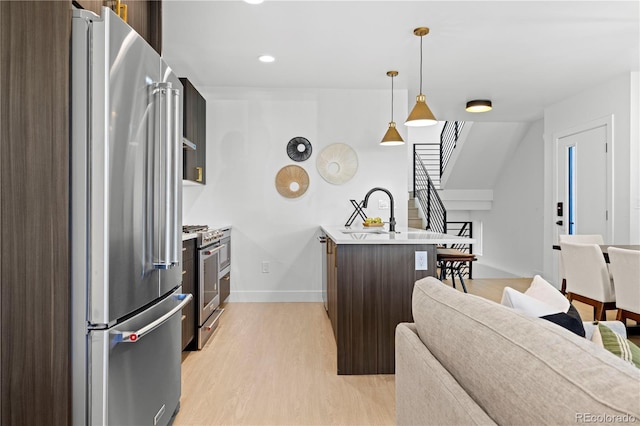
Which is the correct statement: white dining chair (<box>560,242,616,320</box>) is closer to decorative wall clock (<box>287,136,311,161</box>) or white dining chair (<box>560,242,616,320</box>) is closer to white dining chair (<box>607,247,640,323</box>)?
white dining chair (<box>607,247,640,323</box>)

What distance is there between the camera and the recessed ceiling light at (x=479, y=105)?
18.6ft

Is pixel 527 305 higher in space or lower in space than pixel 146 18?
lower

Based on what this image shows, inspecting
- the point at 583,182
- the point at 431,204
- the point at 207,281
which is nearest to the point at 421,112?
the point at 207,281

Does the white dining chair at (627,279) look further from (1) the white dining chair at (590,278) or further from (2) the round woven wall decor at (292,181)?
(2) the round woven wall decor at (292,181)

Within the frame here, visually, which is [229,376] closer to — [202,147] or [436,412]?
[436,412]

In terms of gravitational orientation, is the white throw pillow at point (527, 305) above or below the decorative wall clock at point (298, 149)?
below

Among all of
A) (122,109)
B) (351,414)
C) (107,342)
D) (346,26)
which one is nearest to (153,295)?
(107,342)

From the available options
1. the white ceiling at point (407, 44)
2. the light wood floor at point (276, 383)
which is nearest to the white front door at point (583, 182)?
the white ceiling at point (407, 44)

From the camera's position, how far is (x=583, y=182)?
542cm

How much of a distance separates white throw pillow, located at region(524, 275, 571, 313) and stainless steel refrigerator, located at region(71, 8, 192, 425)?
4.75 feet

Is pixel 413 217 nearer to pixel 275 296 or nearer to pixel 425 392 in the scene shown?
pixel 275 296

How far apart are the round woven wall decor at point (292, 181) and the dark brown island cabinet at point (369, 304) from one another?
7.91 ft

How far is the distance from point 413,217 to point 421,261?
5343mm

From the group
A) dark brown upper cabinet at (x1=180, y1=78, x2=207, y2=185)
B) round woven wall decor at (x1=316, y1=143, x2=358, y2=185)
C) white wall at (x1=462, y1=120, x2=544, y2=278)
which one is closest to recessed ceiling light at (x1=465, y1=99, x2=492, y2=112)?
round woven wall decor at (x1=316, y1=143, x2=358, y2=185)
